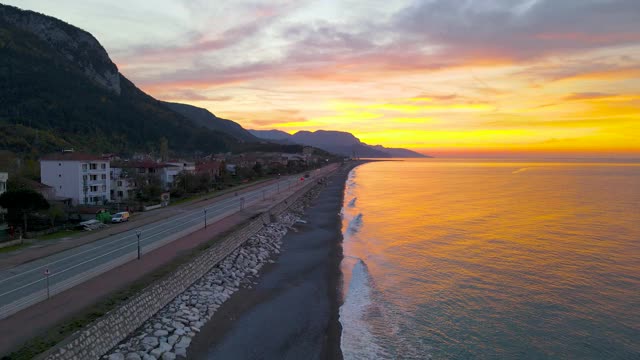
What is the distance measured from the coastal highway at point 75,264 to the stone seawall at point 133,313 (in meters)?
2.71

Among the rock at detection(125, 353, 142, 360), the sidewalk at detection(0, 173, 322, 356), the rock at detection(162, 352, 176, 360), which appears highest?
the sidewalk at detection(0, 173, 322, 356)

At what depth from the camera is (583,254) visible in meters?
26.1

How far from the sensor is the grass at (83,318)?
9656 millimetres

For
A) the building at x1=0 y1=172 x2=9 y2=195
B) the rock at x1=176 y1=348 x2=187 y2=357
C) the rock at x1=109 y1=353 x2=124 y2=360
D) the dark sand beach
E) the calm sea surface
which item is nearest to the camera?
the rock at x1=109 y1=353 x2=124 y2=360

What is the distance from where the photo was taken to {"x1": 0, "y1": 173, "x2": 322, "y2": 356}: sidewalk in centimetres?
1064

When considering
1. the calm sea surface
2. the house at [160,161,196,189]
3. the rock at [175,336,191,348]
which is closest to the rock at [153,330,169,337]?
the rock at [175,336,191,348]

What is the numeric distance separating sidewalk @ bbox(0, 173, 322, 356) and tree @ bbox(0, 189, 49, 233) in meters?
10.9

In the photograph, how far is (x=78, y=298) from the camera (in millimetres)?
13148

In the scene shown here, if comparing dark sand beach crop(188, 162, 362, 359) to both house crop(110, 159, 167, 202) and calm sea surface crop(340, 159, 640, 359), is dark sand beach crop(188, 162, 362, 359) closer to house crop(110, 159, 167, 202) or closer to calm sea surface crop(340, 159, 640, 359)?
calm sea surface crop(340, 159, 640, 359)

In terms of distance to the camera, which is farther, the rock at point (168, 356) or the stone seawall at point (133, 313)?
the rock at point (168, 356)

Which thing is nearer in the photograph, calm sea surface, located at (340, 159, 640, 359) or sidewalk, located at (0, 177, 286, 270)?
calm sea surface, located at (340, 159, 640, 359)

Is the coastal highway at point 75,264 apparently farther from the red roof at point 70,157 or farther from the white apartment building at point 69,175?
the red roof at point 70,157

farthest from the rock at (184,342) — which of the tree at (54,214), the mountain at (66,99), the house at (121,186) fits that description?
the mountain at (66,99)

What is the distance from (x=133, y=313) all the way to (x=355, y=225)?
2556 centimetres
